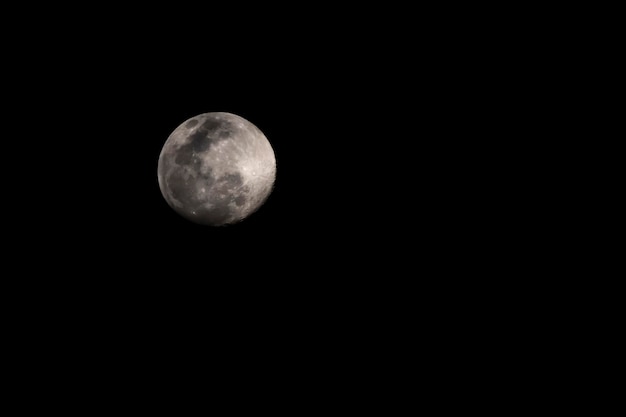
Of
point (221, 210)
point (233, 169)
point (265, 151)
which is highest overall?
point (265, 151)

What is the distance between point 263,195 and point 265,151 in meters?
0.54

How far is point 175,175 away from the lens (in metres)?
4.38

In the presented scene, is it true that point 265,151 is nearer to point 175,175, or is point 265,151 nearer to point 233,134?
point 233,134

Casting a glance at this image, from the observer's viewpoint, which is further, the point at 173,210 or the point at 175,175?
the point at 173,210

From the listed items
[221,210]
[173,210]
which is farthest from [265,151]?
[173,210]

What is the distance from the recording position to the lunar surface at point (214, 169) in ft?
14.1

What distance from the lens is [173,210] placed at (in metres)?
4.72

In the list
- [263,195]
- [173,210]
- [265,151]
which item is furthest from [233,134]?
[173,210]

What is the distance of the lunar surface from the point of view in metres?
4.30

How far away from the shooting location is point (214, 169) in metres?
4.27

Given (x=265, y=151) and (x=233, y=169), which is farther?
(x=265, y=151)

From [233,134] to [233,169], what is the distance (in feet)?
1.47

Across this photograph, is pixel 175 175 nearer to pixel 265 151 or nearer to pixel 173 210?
pixel 173 210

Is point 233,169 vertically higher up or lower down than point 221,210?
higher up
